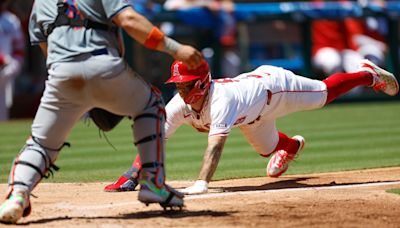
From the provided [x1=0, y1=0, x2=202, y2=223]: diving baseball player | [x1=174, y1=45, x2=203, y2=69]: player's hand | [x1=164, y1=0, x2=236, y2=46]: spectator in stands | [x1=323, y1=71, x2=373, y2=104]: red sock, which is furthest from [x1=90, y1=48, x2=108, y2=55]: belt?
[x1=164, y1=0, x2=236, y2=46]: spectator in stands

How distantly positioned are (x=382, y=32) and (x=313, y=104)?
55.2ft

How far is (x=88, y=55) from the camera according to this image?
551cm

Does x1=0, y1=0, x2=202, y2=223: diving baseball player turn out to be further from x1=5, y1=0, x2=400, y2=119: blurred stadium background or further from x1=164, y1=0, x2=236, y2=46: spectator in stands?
x1=164, y1=0, x2=236, y2=46: spectator in stands

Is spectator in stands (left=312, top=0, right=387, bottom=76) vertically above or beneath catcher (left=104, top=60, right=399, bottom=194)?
beneath

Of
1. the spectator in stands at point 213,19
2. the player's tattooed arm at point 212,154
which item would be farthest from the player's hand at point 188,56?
the spectator in stands at point 213,19

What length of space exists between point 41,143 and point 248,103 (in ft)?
6.83

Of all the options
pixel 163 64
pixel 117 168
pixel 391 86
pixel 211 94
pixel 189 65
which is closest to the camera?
pixel 189 65

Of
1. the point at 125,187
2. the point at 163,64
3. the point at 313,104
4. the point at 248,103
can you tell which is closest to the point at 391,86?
the point at 313,104

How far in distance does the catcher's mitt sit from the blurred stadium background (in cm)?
1418

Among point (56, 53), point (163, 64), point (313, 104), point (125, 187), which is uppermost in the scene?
point (56, 53)

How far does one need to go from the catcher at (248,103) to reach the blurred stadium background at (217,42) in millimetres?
12241

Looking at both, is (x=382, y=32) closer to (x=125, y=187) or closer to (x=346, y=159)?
(x=346, y=159)

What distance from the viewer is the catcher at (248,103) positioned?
6852mm

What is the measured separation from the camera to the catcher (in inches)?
270
